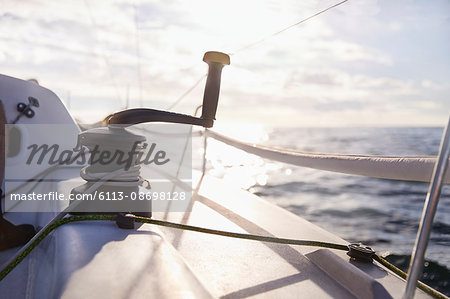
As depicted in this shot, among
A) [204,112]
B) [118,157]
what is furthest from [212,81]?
[118,157]

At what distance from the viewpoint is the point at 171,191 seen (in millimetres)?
1919

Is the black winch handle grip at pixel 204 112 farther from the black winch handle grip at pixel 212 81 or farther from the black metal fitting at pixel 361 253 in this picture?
the black metal fitting at pixel 361 253

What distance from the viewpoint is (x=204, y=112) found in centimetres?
103

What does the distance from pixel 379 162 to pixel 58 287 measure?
810mm

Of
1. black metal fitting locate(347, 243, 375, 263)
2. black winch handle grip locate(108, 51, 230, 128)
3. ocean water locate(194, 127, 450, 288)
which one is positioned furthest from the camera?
ocean water locate(194, 127, 450, 288)

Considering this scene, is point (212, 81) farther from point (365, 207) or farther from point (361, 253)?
point (365, 207)

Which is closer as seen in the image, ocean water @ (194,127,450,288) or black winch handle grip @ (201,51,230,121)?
black winch handle grip @ (201,51,230,121)

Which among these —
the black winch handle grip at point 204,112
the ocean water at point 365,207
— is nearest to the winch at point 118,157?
the black winch handle grip at point 204,112

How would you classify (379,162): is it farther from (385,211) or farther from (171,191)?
(385,211)

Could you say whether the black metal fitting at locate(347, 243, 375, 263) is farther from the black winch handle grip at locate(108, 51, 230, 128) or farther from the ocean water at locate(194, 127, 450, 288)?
the ocean water at locate(194, 127, 450, 288)

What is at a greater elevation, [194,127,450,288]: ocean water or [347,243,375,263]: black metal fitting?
[347,243,375,263]: black metal fitting

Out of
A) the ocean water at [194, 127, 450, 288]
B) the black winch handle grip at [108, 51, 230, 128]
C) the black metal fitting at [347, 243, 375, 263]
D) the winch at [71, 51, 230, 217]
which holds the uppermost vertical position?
the black winch handle grip at [108, 51, 230, 128]

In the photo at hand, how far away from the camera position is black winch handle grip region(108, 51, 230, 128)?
2.94 feet

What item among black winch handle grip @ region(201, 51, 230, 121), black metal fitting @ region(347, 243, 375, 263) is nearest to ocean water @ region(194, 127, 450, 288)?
black winch handle grip @ region(201, 51, 230, 121)
